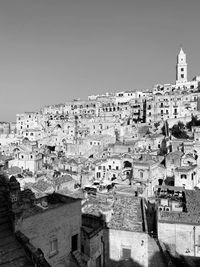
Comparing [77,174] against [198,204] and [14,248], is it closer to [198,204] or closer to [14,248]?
[198,204]

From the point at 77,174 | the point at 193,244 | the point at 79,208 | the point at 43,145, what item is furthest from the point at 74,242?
the point at 43,145

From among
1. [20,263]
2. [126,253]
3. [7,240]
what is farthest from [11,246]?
[126,253]

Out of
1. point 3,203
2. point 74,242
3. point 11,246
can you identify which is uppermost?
point 3,203

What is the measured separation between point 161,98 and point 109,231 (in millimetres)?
58818

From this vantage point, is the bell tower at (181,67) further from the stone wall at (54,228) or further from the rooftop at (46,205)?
the stone wall at (54,228)

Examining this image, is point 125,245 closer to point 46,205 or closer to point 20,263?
point 46,205

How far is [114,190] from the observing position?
2692cm

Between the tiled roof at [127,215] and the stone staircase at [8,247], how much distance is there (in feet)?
29.2

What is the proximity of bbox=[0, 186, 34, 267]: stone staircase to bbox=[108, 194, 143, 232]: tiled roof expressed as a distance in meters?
8.90

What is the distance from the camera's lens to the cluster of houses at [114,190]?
1207cm

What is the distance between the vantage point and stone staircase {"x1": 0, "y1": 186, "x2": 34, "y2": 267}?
28.6 feet

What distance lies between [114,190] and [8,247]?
18341mm

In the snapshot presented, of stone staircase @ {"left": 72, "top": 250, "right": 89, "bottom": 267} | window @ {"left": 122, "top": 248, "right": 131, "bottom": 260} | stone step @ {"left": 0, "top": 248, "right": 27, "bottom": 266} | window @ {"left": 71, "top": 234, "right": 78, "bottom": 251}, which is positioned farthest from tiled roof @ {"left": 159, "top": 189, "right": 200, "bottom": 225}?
stone step @ {"left": 0, "top": 248, "right": 27, "bottom": 266}

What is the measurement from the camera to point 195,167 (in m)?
33.5
